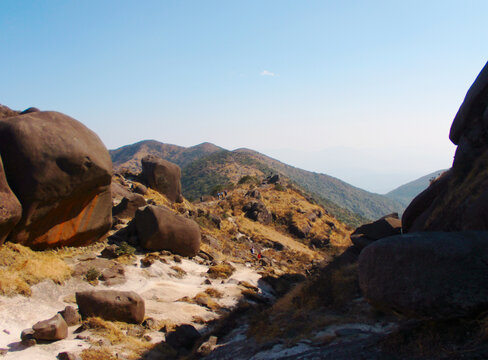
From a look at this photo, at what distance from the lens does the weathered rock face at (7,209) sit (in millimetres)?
10422

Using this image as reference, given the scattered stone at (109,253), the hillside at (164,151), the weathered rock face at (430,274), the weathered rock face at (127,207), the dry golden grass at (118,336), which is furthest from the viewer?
the hillside at (164,151)

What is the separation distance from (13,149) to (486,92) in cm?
1409

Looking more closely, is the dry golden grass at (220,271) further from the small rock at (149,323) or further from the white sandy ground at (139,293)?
the small rock at (149,323)

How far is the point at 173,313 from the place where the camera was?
37.6ft

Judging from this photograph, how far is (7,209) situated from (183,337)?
20.7 ft

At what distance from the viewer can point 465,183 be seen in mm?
8930

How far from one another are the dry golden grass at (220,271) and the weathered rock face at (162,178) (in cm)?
1199

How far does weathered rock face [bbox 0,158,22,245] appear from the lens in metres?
10.4

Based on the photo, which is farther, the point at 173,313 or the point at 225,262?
the point at 225,262

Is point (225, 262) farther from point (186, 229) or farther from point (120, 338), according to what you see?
point (120, 338)

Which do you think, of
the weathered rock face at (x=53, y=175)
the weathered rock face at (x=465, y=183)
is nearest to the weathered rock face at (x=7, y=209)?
the weathered rock face at (x=53, y=175)

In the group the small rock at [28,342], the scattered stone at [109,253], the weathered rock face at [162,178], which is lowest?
the small rock at [28,342]

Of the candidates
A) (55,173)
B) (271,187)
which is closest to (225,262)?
(55,173)

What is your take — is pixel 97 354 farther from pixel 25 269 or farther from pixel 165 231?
pixel 165 231
